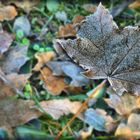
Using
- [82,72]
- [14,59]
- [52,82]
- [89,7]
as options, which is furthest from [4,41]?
[82,72]

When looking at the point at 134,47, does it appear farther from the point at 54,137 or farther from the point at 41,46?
the point at 41,46

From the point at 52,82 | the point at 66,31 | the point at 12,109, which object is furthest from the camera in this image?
the point at 66,31

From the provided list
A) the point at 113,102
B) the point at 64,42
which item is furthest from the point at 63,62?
the point at 64,42

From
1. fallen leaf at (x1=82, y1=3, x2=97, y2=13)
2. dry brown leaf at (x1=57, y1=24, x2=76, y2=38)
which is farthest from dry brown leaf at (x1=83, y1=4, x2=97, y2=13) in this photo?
dry brown leaf at (x1=57, y1=24, x2=76, y2=38)

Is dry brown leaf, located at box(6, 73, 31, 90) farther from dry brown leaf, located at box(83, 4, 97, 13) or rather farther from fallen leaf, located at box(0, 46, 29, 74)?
dry brown leaf, located at box(83, 4, 97, 13)

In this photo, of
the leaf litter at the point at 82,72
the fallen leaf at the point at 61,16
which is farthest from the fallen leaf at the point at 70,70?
the fallen leaf at the point at 61,16

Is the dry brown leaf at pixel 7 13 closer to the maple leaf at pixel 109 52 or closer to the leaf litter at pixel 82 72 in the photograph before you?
the leaf litter at pixel 82 72

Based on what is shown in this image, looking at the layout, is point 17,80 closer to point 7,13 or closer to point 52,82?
point 52,82
